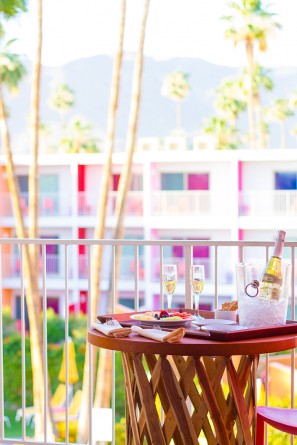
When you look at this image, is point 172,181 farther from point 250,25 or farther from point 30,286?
point 30,286

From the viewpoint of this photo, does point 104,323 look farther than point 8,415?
No

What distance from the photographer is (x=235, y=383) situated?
230 centimetres

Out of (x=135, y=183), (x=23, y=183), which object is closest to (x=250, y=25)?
(x=135, y=183)

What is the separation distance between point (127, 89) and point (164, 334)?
3401 centimetres

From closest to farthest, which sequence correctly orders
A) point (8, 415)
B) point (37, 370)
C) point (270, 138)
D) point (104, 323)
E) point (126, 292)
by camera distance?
point (104, 323) < point (37, 370) < point (8, 415) < point (126, 292) < point (270, 138)

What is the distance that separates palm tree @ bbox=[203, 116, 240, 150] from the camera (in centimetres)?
2662

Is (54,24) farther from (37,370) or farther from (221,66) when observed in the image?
(37,370)

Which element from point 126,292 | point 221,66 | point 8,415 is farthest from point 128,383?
point 221,66

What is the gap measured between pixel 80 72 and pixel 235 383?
107 ft

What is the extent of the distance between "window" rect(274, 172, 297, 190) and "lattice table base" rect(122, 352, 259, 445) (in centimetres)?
2178

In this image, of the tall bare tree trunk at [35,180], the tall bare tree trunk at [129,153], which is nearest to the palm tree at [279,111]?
the tall bare tree trunk at [129,153]

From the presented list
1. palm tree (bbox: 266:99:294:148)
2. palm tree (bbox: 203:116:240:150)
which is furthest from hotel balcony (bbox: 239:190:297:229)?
palm tree (bbox: 266:99:294:148)

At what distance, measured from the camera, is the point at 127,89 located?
35656 mm

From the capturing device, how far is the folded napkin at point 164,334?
2199mm
